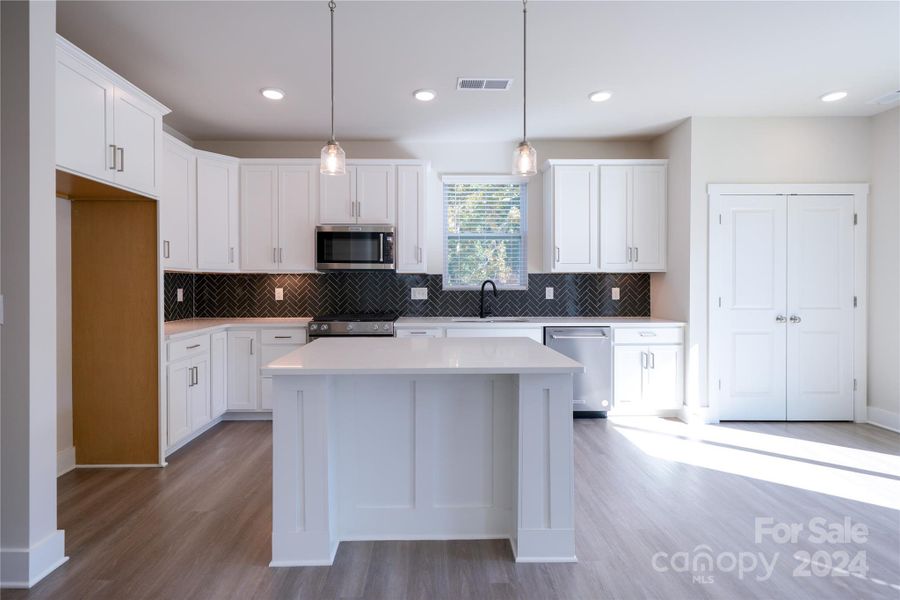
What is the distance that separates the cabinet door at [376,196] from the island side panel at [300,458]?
2.60 meters

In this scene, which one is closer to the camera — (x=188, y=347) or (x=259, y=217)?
(x=188, y=347)

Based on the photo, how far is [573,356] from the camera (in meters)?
4.15

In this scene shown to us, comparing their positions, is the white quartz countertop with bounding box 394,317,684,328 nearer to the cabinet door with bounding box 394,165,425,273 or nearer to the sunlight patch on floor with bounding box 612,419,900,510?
the cabinet door with bounding box 394,165,425,273

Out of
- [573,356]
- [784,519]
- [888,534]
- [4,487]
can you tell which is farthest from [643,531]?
[4,487]

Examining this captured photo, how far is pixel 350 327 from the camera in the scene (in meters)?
4.05

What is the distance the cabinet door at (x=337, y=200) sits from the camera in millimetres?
4309

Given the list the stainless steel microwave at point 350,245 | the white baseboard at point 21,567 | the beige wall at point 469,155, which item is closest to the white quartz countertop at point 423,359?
the white baseboard at point 21,567

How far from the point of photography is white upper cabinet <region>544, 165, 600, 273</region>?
438cm

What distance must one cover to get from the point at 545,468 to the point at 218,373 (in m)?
3.03

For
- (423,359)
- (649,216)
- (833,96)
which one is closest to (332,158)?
(423,359)

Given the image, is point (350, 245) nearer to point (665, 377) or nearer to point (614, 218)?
point (614, 218)

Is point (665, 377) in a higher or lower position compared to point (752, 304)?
lower

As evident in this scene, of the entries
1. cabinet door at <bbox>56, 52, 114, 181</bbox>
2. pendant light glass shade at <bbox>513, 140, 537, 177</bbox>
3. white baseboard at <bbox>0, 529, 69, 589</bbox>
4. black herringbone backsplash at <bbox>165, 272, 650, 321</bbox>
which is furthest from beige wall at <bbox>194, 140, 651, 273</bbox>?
white baseboard at <bbox>0, 529, 69, 589</bbox>

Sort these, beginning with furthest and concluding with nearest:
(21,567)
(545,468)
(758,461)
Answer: (758,461) → (545,468) → (21,567)
